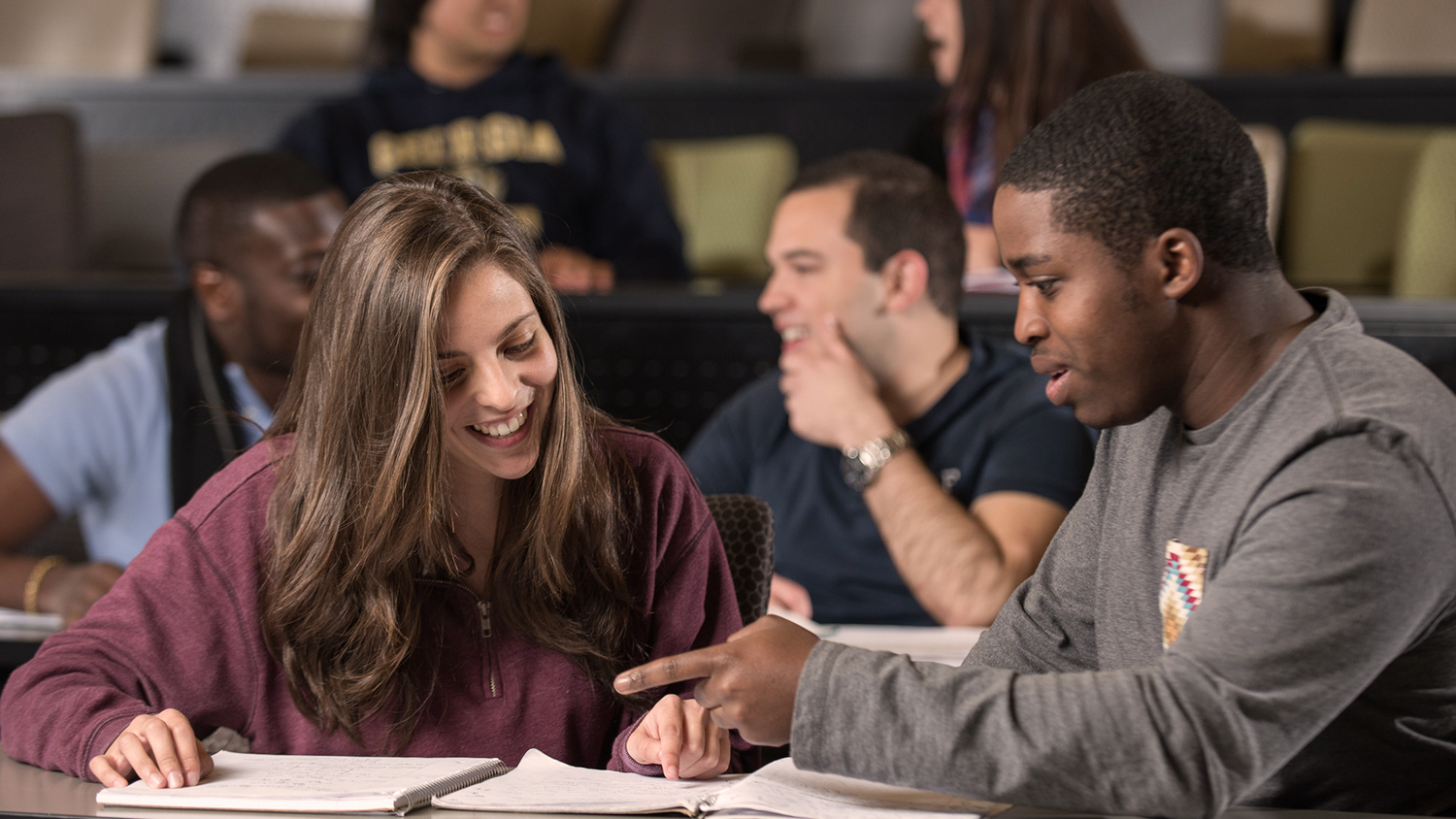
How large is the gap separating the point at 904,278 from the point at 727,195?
162cm

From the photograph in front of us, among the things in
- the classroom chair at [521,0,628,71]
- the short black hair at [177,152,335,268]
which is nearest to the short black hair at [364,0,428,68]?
the classroom chair at [521,0,628,71]

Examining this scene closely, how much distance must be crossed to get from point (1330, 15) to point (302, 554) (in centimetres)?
375

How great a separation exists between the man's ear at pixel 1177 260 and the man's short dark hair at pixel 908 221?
114 cm

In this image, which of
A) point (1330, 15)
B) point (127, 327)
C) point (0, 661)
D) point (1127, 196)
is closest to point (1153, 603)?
point (1127, 196)

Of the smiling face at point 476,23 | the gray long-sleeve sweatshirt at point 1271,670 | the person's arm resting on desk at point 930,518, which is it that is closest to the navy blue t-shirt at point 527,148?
the smiling face at point 476,23

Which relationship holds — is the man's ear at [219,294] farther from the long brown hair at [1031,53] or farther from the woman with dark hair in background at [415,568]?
the long brown hair at [1031,53]

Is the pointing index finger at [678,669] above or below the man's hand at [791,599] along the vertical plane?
above

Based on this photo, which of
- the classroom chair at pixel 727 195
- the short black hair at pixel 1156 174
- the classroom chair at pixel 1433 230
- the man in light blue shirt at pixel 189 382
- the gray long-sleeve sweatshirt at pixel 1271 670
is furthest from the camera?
the classroom chair at pixel 727 195

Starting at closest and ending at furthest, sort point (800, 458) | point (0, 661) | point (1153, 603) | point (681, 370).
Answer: point (1153, 603)
point (0, 661)
point (800, 458)
point (681, 370)

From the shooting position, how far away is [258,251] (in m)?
2.06

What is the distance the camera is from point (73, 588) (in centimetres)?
172

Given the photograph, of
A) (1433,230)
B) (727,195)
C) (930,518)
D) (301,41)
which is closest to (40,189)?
(301,41)

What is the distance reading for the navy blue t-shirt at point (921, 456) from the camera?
1.84m

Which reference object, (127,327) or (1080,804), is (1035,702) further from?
(127,327)
